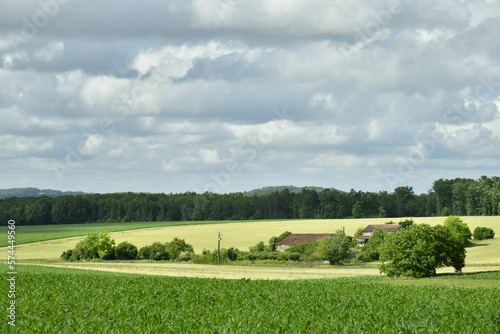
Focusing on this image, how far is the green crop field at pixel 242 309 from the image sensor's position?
2086 centimetres

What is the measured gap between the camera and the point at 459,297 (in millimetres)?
33219

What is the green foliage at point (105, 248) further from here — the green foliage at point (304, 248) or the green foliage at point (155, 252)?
the green foliage at point (304, 248)

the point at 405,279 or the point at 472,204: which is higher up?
the point at 472,204

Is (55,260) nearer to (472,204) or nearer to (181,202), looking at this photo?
(181,202)

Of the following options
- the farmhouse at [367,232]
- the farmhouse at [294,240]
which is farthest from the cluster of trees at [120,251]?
the farmhouse at [367,232]

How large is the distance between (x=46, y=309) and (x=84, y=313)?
1933 mm

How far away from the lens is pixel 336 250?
94250 millimetres

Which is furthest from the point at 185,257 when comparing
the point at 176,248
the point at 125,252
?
the point at 125,252

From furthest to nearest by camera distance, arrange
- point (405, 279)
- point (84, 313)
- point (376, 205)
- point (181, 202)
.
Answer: point (181, 202), point (376, 205), point (405, 279), point (84, 313)

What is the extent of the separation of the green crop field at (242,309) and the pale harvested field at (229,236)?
196ft

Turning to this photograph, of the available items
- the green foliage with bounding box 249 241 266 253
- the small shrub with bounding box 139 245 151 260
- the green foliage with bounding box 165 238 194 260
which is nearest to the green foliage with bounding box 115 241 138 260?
the small shrub with bounding box 139 245 151 260

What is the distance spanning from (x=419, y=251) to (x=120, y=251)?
58715 mm

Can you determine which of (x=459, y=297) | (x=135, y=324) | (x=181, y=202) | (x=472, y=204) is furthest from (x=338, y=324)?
(x=181, y=202)

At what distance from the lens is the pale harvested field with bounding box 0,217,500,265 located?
100812 mm
